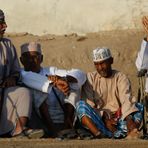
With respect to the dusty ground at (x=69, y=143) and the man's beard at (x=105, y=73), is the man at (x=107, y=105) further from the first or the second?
the dusty ground at (x=69, y=143)

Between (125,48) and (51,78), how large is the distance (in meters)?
6.38

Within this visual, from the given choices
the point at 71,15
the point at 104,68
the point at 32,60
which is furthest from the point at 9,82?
the point at 71,15

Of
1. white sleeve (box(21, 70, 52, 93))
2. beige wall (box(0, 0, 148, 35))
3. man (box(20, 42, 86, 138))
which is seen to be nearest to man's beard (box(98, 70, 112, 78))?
man (box(20, 42, 86, 138))

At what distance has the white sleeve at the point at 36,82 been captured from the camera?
10641mm

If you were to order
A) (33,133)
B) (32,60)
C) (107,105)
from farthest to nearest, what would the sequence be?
(32,60) < (107,105) < (33,133)

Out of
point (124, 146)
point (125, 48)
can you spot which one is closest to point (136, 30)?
point (125, 48)

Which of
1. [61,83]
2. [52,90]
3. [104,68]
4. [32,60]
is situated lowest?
[52,90]

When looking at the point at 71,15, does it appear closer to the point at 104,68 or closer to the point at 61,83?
the point at 104,68

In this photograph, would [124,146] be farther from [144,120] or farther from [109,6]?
[109,6]

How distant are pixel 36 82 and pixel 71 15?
6.88 metres

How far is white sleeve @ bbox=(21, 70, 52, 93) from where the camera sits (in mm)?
10641

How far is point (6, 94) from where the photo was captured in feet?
33.9

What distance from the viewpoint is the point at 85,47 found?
17031 mm

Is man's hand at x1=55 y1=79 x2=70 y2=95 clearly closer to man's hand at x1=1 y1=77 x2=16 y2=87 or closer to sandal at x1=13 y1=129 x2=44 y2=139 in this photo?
man's hand at x1=1 y1=77 x2=16 y2=87
